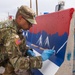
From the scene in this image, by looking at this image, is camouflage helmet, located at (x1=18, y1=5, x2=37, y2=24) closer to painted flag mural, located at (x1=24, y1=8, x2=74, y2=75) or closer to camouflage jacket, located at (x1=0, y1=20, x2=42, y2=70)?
camouflage jacket, located at (x1=0, y1=20, x2=42, y2=70)

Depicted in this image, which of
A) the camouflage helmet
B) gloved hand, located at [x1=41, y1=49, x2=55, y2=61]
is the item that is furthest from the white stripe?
the camouflage helmet

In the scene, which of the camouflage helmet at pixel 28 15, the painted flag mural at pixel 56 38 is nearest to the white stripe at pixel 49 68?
the painted flag mural at pixel 56 38

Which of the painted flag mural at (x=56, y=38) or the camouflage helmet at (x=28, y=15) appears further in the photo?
the camouflage helmet at (x=28, y=15)

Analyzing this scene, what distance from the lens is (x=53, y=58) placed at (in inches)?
102

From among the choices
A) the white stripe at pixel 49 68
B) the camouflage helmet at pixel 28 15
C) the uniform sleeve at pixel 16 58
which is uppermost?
the camouflage helmet at pixel 28 15

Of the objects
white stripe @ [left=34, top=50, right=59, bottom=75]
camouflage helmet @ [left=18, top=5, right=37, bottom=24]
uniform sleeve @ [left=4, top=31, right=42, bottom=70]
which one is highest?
camouflage helmet @ [left=18, top=5, right=37, bottom=24]

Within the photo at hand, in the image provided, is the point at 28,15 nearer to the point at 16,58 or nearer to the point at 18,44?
the point at 18,44

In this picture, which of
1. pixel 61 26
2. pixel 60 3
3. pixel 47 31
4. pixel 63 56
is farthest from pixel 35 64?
pixel 60 3

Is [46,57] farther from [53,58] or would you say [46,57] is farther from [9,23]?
[9,23]

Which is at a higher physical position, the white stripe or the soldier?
the soldier

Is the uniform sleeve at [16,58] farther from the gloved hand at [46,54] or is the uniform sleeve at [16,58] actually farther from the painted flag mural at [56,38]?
the painted flag mural at [56,38]

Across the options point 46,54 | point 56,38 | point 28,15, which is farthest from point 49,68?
point 28,15

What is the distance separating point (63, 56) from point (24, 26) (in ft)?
1.97

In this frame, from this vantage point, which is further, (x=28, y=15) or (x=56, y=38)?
(x=56, y=38)
